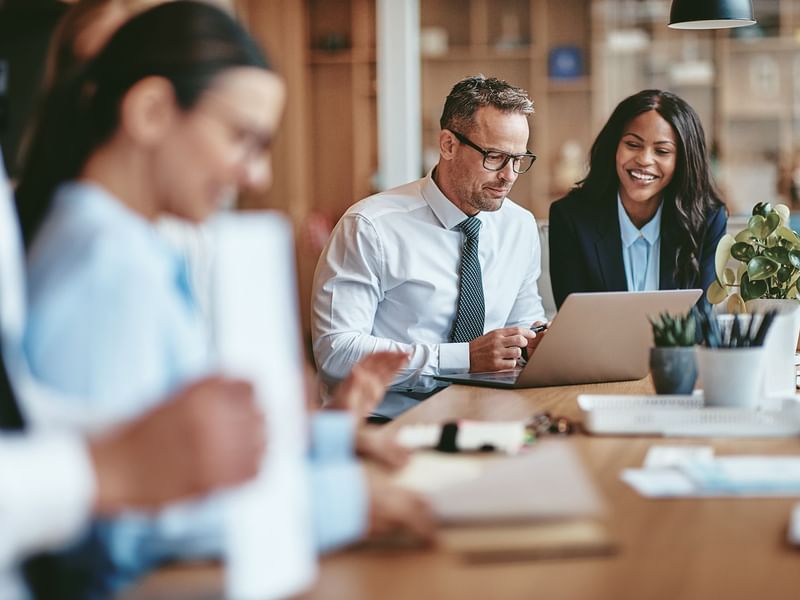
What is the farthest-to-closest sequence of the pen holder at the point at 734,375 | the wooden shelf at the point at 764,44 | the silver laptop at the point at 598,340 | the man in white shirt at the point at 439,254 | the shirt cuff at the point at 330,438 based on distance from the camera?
the wooden shelf at the point at 764,44, the man in white shirt at the point at 439,254, the silver laptop at the point at 598,340, the pen holder at the point at 734,375, the shirt cuff at the point at 330,438

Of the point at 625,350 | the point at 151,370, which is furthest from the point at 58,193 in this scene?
the point at 625,350

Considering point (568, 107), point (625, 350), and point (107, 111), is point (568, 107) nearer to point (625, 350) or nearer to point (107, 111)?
point (625, 350)

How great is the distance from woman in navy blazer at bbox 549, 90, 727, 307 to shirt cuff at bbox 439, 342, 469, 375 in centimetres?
55

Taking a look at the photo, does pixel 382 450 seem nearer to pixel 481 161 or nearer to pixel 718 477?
pixel 718 477

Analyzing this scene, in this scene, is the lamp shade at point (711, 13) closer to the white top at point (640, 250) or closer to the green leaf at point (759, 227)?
the white top at point (640, 250)

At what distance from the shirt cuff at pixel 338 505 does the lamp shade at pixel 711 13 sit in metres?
2.43

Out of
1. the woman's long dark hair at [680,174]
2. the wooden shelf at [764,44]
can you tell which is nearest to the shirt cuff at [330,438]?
the woman's long dark hair at [680,174]

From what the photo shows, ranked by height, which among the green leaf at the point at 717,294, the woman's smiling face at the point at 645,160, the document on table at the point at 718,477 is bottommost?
the document on table at the point at 718,477

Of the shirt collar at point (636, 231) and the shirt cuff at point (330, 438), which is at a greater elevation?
the shirt collar at point (636, 231)

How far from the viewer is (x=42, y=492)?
0.73m

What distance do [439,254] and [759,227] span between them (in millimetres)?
921

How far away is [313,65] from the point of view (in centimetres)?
792

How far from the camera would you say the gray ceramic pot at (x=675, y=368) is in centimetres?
176

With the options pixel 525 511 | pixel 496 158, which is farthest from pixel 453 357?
pixel 525 511
